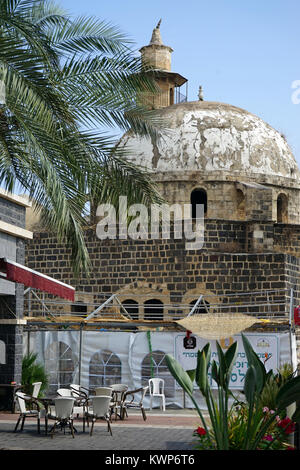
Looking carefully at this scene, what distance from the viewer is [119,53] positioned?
11430 mm

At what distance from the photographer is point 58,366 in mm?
17406

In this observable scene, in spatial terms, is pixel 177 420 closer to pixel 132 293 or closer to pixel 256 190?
pixel 132 293

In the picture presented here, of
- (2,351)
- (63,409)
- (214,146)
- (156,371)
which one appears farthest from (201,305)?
(63,409)

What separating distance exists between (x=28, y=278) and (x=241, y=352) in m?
5.86

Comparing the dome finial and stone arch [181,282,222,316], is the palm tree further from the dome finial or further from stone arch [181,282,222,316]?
the dome finial

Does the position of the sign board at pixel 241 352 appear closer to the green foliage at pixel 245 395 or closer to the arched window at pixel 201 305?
the arched window at pixel 201 305

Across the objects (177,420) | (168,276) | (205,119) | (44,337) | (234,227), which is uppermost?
(205,119)

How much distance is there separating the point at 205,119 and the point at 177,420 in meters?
15.6

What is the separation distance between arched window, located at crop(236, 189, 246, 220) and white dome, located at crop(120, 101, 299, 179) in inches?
28.2

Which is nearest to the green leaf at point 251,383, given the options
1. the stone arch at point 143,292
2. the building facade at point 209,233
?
the building facade at point 209,233

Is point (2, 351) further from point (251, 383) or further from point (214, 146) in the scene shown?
point (214, 146)

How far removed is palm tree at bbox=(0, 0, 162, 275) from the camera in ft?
32.1

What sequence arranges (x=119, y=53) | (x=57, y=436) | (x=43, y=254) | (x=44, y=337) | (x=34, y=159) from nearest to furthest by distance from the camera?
(x=34, y=159)
(x=119, y=53)
(x=57, y=436)
(x=44, y=337)
(x=43, y=254)
